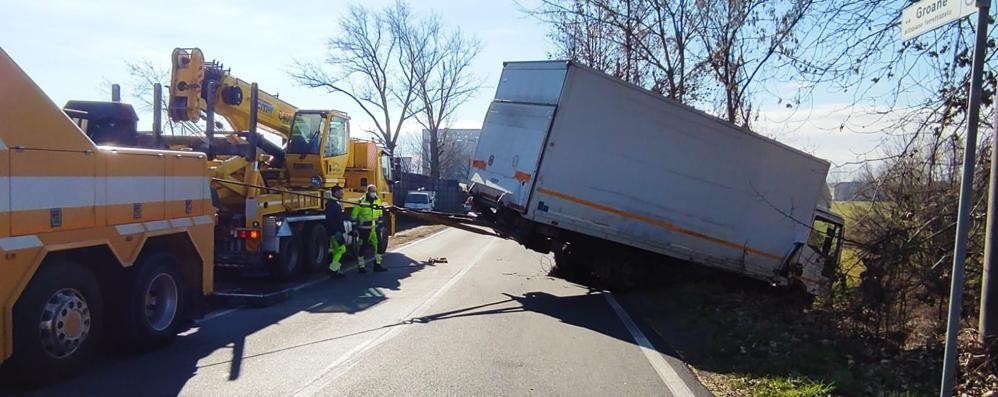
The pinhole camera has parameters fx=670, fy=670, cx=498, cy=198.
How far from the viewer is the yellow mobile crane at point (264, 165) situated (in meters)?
11.6

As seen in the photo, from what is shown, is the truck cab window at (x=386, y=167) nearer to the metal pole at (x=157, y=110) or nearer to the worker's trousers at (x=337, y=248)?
the worker's trousers at (x=337, y=248)

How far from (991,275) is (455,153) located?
82.0 m

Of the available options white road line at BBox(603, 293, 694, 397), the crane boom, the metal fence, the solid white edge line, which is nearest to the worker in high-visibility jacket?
the crane boom

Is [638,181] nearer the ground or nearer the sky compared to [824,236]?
nearer the sky

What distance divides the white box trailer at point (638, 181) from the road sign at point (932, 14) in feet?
20.8

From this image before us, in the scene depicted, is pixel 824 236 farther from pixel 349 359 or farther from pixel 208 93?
pixel 208 93

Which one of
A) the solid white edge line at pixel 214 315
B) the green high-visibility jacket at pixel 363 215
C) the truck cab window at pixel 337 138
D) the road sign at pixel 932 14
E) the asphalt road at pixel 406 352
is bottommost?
the solid white edge line at pixel 214 315

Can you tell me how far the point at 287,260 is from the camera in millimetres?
12500

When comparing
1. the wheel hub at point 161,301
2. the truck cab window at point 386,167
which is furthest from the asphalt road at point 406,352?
the truck cab window at point 386,167

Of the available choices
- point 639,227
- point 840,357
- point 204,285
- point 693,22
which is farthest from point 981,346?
point 693,22

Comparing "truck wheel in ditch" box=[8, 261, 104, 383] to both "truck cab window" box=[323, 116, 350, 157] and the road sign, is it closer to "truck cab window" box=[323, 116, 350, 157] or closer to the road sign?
the road sign

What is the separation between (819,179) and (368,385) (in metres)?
10.1

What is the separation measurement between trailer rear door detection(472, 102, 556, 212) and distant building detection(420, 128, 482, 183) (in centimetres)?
6468

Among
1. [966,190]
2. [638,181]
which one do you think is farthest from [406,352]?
[638,181]
